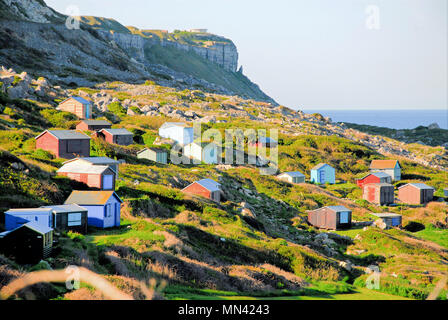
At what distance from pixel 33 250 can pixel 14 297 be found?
5.60 metres

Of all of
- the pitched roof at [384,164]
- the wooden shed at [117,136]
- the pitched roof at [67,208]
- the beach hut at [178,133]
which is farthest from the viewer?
the pitched roof at [384,164]

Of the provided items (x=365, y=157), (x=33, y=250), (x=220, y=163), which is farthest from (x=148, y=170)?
(x=365, y=157)

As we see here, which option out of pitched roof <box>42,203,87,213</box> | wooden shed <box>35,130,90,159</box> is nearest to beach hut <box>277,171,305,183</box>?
wooden shed <box>35,130,90,159</box>

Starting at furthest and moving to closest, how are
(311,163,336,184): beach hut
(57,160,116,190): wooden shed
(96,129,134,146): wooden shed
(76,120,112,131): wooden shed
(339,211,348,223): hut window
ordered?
(311,163,336,184): beach hut
(76,120,112,131): wooden shed
(96,129,134,146): wooden shed
(339,211,348,223): hut window
(57,160,116,190): wooden shed

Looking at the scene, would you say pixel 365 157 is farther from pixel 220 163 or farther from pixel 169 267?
pixel 169 267

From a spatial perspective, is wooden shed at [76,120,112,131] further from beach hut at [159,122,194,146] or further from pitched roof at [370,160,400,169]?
pitched roof at [370,160,400,169]

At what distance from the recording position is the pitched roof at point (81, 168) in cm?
3669

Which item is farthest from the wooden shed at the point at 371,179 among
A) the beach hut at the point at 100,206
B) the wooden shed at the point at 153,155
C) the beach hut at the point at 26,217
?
the beach hut at the point at 26,217

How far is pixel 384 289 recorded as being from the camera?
25.8 metres

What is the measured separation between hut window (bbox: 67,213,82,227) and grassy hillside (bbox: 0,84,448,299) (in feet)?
3.03

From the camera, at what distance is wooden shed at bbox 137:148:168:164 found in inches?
2306

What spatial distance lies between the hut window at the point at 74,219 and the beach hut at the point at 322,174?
A: 4622cm

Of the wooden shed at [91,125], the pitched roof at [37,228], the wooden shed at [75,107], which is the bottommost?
the pitched roof at [37,228]

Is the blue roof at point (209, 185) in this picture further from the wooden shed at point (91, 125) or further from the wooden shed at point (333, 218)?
the wooden shed at point (91, 125)
